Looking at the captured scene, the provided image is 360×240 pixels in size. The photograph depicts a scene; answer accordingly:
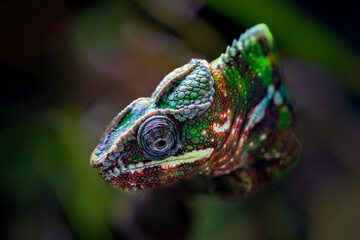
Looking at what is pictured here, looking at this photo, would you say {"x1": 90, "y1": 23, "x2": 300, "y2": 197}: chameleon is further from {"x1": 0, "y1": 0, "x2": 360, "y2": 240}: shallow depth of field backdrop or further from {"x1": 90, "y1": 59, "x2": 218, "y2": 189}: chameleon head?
{"x1": 0, "y1": 0, "x2": 360, "y2": 240}: shallow depth of field backdrop

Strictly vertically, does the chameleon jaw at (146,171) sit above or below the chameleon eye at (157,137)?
below

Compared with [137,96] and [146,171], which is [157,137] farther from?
[137,96]

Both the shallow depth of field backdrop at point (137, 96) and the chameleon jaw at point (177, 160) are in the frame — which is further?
the shallow depth of field backdrop at point (137, 96)

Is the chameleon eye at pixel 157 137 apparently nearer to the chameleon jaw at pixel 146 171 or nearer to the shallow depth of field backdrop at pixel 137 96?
the chameleon jaw at pixel 146 171

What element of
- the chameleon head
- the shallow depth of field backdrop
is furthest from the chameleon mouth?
the shallow depth of field backdrop

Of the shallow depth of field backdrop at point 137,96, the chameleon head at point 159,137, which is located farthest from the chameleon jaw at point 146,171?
the shallow depth of field backdrop at point 137,96

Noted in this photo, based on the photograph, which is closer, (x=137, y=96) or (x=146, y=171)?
(x=146, y=171)

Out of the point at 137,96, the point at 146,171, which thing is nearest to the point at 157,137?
the point at 146,171
